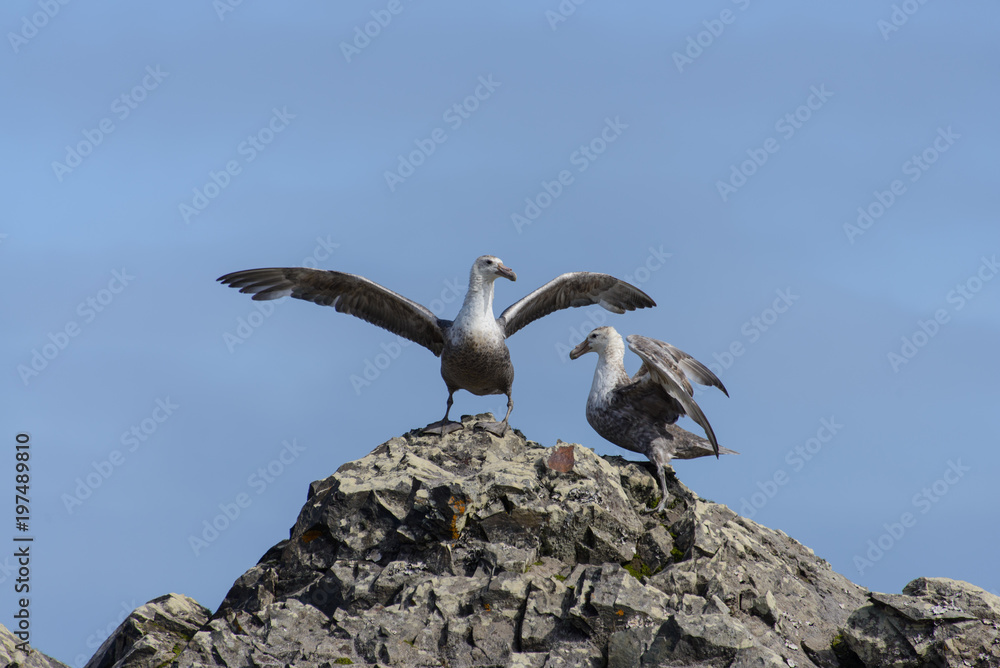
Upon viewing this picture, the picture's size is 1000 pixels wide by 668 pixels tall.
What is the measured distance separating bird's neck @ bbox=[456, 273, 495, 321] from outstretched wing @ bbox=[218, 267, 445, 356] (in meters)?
0.62

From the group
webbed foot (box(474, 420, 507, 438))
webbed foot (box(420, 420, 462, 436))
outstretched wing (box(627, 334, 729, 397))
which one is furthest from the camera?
webbed foot (box(420, 420, 462, 436))

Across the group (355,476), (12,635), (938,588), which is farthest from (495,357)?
(12,635)

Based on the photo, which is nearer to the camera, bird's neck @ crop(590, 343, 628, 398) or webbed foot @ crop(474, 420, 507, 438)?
webbed foot @ crop(474, 420, 507, 438)

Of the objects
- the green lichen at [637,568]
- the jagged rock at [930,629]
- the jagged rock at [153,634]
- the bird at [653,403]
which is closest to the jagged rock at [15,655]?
the jagged rock at [153,634]

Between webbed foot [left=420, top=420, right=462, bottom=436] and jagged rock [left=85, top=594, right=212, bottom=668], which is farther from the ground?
webbed foot [left=420, top=420, right=462, bottom=436]

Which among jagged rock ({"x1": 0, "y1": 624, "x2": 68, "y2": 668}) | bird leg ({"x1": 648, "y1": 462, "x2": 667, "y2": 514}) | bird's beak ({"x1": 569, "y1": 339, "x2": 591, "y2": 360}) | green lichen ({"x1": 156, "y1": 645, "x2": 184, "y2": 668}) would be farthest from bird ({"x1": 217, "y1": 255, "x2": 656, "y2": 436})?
jagged rock ({"x1": 0, "y1": 624, "x2": 68, "y2": 668})

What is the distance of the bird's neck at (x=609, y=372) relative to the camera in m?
11.3

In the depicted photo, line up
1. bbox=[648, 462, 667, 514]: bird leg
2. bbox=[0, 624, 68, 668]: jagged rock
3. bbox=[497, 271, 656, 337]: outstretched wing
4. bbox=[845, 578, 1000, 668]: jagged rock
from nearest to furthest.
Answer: bbox=[845, 578, 1000, 668]: jagged rock, bbox=[0, 624, 68, 668]: jagged rock, bbox=[648, 462, 667, 514]: bird leg, bbox=[497, 271, 656, 337]: outstretched wing

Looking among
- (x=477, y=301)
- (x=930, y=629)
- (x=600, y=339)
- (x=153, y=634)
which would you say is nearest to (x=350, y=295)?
(x=477, y=301)

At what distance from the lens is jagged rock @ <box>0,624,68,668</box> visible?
9.81m

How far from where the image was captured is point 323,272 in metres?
12.4

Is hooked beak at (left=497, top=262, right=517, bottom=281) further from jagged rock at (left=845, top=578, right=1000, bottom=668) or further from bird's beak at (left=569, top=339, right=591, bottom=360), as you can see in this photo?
jagged rock at (left=845, top=578, right=1000, bottom=668)

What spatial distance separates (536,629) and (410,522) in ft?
5.66

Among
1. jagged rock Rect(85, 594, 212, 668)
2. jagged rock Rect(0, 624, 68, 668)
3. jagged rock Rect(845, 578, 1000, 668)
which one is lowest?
jagged rock Rect(0, 624, 68, 668)
